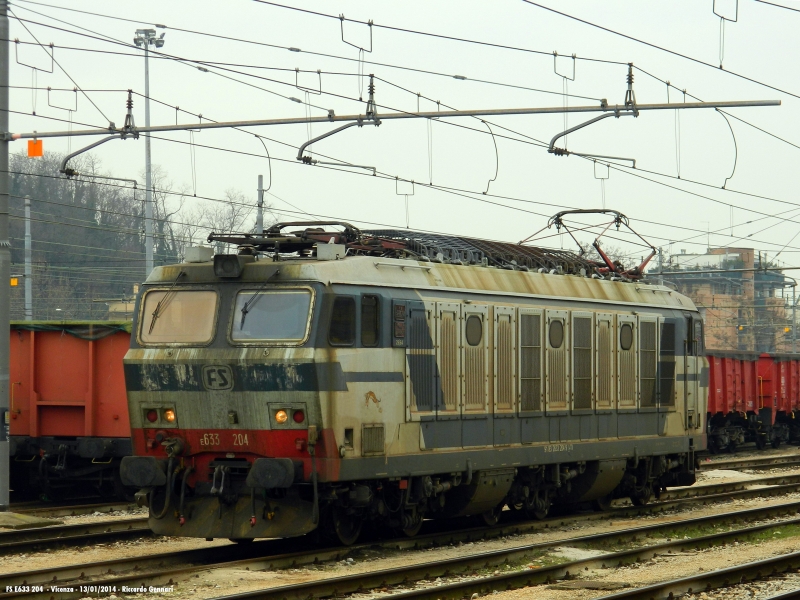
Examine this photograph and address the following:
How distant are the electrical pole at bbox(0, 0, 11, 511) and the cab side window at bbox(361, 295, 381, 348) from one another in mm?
6030

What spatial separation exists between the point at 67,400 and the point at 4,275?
11.2ft

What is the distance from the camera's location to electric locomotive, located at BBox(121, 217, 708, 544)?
42.5ft

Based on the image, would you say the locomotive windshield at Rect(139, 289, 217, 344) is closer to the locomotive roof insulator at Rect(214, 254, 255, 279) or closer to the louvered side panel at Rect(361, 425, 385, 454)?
the locomotive roof insulator at Rect(214, 254, 255, 279)

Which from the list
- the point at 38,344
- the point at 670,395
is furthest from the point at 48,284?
the point at 670,395

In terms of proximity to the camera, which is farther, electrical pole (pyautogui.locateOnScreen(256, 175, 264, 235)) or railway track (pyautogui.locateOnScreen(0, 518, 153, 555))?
electrical pole (pyautogui.locateOnScreen(256, 175, 264, 235))

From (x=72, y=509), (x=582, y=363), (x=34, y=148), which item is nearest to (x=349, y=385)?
(x=582, y=363)

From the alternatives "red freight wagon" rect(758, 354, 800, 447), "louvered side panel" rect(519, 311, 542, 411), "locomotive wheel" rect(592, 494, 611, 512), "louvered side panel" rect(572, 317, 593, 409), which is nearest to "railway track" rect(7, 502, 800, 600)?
"louvered side panel" rect(519, 311, 542, 411)

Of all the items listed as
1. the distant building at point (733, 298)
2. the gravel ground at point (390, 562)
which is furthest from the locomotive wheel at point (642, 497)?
the distant building at point (733, 298)

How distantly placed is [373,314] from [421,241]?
92.9 inches

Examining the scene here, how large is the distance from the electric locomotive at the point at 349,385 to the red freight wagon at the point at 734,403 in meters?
17.6

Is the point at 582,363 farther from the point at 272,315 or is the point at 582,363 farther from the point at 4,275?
the point at 4,275

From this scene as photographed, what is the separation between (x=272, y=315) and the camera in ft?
43.4

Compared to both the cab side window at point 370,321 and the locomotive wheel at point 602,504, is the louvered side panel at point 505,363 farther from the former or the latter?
the locomotive wheel at point 602,504

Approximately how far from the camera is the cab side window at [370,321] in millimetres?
13445
